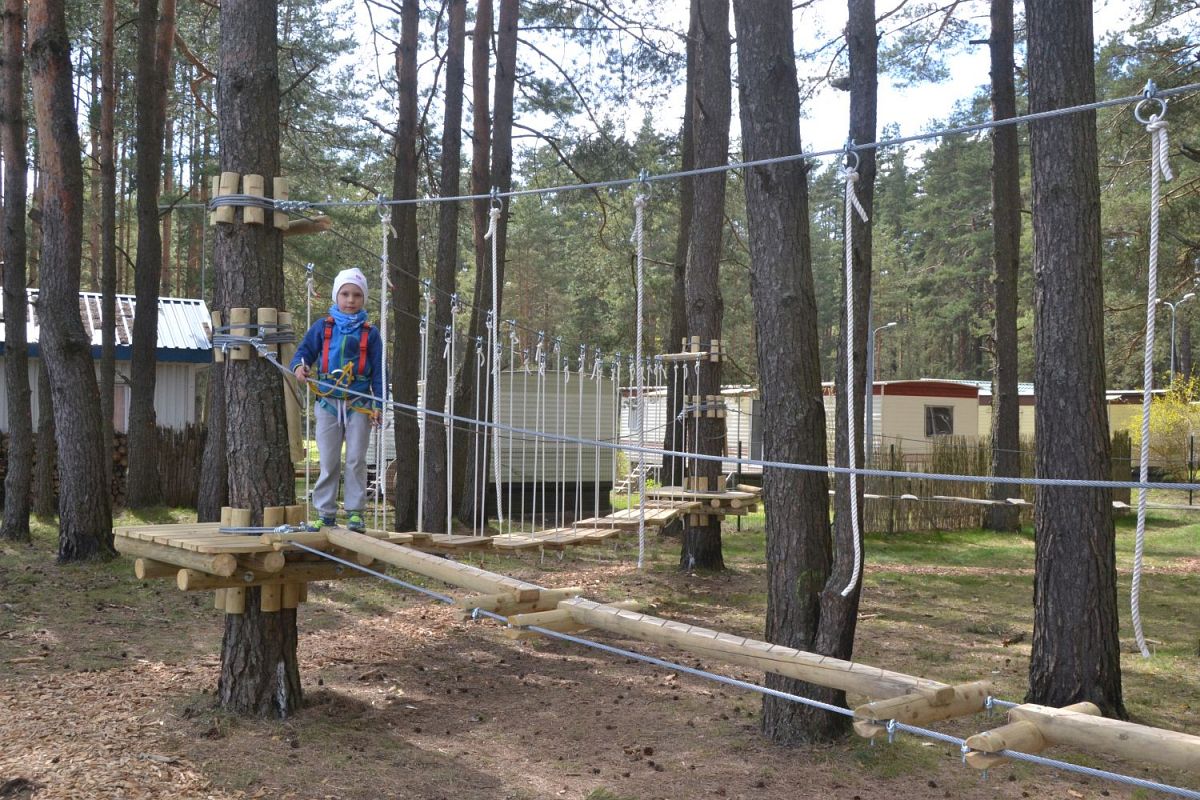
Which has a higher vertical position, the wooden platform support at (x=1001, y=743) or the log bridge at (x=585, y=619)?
the log bridge at (x=585, y=619)

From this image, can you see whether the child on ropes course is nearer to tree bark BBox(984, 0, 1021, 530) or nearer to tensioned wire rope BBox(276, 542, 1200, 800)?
tensioned wire rope BBox(276, 542, 1200, 800)

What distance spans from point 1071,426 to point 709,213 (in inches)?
174

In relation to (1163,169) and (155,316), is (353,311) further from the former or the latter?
(155,316)

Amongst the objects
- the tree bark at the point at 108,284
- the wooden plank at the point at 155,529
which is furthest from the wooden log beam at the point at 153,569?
the tree bark at the point at 108,284

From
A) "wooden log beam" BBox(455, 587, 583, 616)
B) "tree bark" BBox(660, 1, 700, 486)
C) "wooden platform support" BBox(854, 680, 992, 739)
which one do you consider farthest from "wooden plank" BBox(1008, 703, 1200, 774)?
"tree bark" BBox(660, 1, 700, 486)

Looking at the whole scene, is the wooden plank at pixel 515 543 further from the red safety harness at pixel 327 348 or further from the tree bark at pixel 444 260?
the tree bark at pixel 444 260

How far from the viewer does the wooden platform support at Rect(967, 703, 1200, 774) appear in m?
1.87

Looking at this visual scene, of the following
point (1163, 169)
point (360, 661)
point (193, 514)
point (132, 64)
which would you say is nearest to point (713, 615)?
point (360, 661)

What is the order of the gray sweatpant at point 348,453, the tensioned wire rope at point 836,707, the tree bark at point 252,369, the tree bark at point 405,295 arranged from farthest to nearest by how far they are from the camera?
1. the tree bark at point 405,295
2. the gray sweatpant at point 348,453
3. the tree bark at point 252,369
4. the tensioned wire rope at point 836,707

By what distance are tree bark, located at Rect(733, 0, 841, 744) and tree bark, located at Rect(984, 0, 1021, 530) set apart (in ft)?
25.5

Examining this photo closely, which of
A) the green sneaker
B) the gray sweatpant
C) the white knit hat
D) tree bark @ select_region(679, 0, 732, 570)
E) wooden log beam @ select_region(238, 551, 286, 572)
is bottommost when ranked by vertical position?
wooden log beam @ select_region(238, 551, 286, 572)

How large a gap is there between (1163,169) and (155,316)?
9952 millimetres

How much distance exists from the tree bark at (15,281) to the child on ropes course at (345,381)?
551 centimetres

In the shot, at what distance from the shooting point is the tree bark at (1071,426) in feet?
14.4
